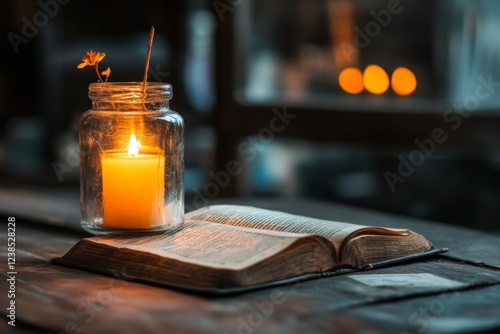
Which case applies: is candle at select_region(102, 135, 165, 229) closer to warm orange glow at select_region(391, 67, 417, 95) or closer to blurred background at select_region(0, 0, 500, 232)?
blurred background at select_region(0, 0, 500, 232)

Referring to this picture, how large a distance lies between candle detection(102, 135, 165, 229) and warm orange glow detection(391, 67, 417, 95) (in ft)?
6.41

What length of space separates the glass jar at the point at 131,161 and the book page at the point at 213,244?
0.03 meters

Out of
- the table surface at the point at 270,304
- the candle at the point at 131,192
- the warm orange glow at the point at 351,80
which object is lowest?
the table surface at the point at 270,304

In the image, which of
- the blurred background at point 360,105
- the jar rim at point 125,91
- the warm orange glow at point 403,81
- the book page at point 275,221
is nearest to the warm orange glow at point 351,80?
the blurred background at point 360,105

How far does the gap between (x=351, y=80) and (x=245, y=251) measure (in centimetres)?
221

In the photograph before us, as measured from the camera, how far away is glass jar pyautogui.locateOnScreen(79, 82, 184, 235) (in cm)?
142

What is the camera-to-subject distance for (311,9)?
363cm

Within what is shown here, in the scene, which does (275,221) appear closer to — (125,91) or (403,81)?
(125,91)

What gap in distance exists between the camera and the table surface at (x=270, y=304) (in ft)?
3.46

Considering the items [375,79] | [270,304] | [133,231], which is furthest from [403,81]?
[270,304]

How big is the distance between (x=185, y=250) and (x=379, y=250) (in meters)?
Answer: 0.30

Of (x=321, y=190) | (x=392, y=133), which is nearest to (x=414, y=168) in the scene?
(x=392, y=133)

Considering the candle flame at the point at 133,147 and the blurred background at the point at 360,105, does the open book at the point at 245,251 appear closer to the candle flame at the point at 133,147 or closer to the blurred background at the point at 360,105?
the candle flame at the point at 133,147

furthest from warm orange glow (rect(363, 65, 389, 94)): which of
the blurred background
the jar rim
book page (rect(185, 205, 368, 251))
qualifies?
the jar rim
